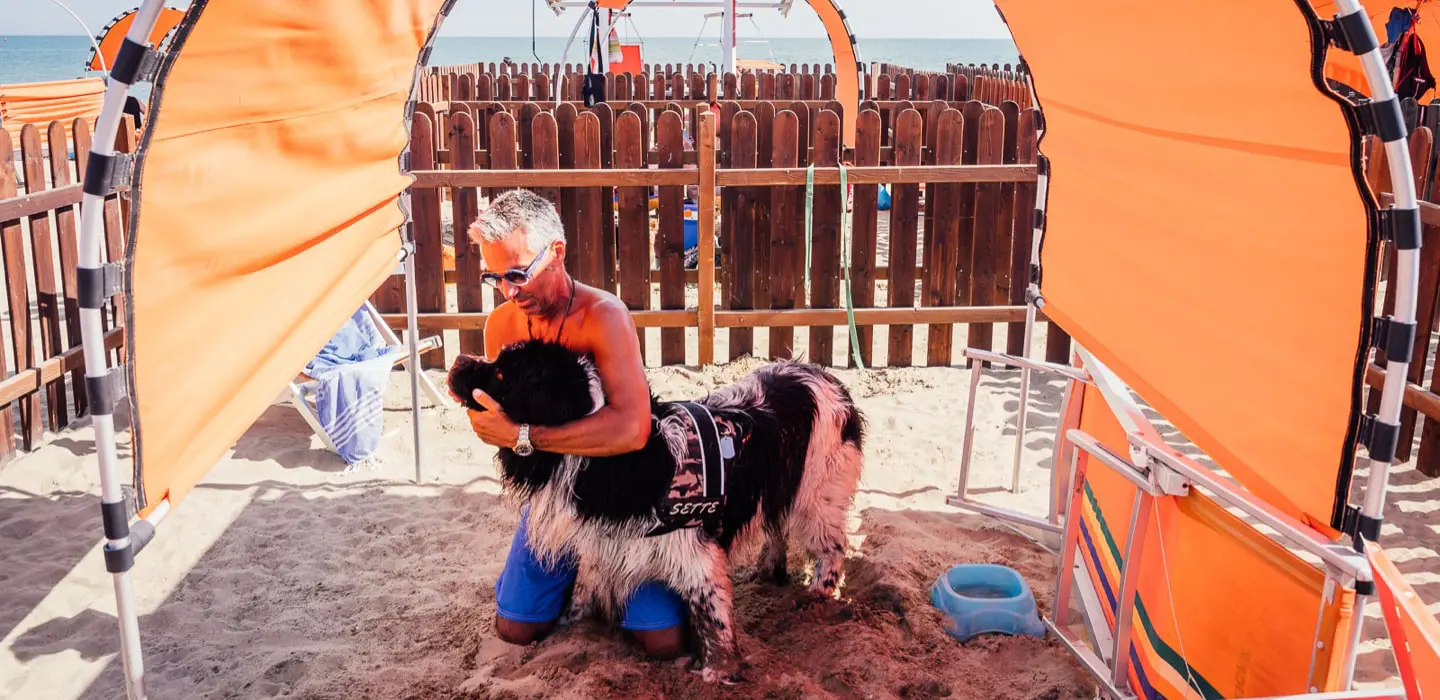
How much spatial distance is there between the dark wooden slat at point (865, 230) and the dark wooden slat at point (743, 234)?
666 millimetres

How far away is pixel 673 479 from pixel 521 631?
0.83 m

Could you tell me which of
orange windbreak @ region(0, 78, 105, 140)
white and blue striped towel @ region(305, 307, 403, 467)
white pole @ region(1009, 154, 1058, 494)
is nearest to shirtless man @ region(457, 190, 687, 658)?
white pole @ region(1009, 154, 1058, 494)

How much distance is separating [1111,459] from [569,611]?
1.89 m

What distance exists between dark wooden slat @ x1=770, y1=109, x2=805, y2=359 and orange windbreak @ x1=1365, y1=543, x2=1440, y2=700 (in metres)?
4.86

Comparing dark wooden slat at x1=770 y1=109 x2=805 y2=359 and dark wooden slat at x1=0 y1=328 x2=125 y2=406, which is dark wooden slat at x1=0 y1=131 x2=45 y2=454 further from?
dark wooden slat at x1=770 y1=109 x2=805 y2=359

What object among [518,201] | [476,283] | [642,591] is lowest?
[642,591]

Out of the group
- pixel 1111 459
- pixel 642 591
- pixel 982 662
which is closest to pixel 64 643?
pixel 642 591

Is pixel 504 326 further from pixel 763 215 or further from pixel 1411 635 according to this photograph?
pixel 763 215

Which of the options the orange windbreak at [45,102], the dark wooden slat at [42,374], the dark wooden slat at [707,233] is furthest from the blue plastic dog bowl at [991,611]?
the orange windbreak at [45,102]

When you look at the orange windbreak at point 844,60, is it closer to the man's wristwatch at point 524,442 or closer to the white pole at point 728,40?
the white pole at point 728,40

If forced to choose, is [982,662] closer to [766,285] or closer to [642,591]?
[642,591]

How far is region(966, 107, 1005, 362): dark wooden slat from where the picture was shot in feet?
22.0

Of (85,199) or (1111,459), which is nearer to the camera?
(85,199)

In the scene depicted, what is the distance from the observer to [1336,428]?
2.04m
